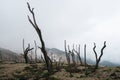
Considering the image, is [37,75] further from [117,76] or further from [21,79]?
[117,76]

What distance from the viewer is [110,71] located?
35.7 m

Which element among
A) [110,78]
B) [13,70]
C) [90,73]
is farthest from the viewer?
[13,70]

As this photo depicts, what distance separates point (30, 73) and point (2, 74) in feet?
14.5

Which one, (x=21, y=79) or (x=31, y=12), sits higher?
(x=31, y=12)

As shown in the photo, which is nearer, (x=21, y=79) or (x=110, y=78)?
(x=110, y=78)

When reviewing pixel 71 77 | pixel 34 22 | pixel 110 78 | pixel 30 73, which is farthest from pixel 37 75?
pixel 110 78

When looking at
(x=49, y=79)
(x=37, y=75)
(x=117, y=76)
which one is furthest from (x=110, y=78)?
(x=37, y=75)

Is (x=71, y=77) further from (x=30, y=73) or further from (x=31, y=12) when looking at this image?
(x=31, y=12)

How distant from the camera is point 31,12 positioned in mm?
34938

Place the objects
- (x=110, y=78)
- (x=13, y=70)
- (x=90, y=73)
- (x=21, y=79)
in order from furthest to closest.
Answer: (x=13, y=70) → (x=90, y=73) → (x=21, y=79) → (x=110, y=78)

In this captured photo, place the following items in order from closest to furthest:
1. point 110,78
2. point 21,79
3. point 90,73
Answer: point 110,78 → point 21,79 → point 90,73

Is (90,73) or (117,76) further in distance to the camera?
(90,73)

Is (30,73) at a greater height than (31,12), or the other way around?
(31,12)

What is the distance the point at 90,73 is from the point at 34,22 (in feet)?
37.4
